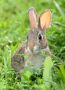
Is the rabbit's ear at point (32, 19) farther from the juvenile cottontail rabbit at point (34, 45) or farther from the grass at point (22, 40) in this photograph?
the grass at point (22, 40)

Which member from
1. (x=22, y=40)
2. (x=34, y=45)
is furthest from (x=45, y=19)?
(x=22, y=40)

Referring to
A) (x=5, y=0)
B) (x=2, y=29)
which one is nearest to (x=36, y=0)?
(x=5, y=0)

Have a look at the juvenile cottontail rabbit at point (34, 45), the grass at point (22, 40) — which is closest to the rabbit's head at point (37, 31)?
the juvenile cottontail rabbit at point (34, 45)

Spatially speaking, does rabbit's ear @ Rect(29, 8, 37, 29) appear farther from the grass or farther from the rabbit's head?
the grass

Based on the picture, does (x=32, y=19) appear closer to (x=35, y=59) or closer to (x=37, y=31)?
(x=37, y=31)

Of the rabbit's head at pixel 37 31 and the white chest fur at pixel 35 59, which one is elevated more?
the rabbit's head at pixel 37 31

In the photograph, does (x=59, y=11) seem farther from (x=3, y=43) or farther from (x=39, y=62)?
(x=39, y=62)

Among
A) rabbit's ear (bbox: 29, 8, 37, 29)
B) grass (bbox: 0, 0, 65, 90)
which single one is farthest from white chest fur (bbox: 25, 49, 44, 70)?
rabbit's ear (bbox: 29, 8, 37, 29)
